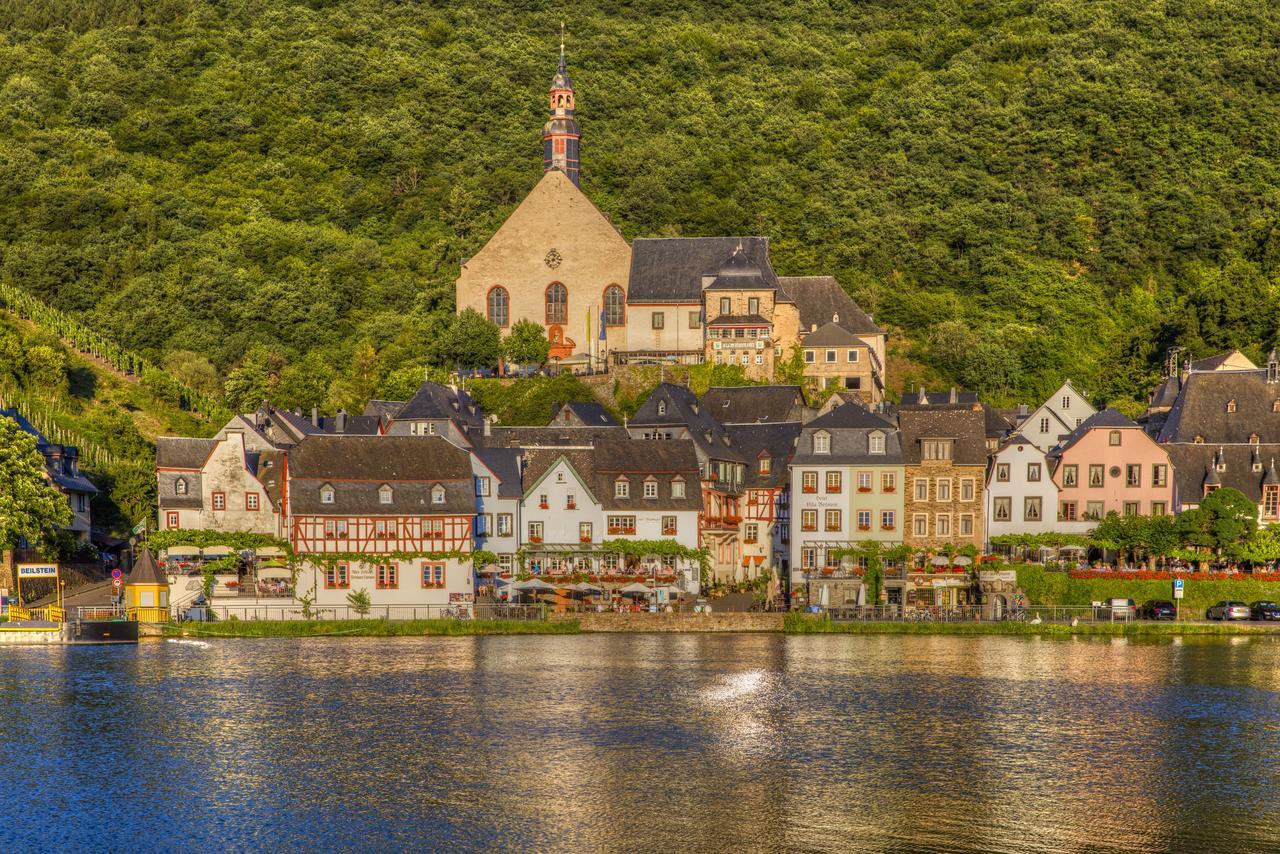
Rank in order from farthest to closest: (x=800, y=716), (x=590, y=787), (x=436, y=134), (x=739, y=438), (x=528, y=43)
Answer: (x=528, y=43) → (x=436, y=134) → (x=739, y=438) → (x=800, y=716) → (x=590, y=787)

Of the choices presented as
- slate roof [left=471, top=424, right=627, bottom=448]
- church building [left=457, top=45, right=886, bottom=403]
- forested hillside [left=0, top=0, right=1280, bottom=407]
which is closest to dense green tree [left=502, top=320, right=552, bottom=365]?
church building [left=457, top=45, right=886, bottom=403]

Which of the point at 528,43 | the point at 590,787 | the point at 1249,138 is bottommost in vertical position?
the point at 590,787

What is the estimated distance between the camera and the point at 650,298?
316ft

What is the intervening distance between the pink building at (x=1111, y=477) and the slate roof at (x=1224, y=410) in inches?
188

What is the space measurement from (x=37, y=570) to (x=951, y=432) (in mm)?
37130

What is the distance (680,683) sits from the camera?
172 feet

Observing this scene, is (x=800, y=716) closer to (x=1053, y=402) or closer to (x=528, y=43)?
(x=1053, y=402)

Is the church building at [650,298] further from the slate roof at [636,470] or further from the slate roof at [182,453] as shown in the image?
the slate roof at [182,453]

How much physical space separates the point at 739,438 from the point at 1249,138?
6818 centimetres

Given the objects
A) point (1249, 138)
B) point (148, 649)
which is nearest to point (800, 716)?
point (148, 649)

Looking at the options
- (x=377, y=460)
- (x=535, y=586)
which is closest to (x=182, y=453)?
(x=377, y=460)

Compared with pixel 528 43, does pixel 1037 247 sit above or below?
below

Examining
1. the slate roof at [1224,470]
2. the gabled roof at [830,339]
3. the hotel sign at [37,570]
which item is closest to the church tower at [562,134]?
the gabled roof at [830,339]

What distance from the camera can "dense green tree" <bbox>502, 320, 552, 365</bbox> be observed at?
9412 cm
